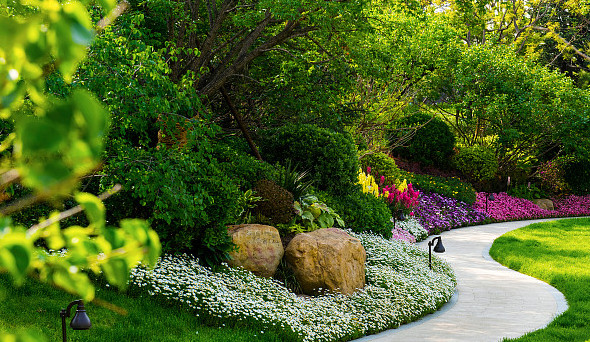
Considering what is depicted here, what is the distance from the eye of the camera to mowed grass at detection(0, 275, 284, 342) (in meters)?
5.52

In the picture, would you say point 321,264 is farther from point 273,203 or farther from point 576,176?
point 576,176

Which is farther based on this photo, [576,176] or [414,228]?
[576,176]

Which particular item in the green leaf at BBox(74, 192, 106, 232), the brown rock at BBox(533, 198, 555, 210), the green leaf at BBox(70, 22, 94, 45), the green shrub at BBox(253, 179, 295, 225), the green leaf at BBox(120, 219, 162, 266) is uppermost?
the green leaf at BBox(70, 22, 94, 45)

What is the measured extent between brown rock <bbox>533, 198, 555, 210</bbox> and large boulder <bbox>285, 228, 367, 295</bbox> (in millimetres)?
13978

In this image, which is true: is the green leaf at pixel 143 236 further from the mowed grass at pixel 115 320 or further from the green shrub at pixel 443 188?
the green shrub at pixel 443 188

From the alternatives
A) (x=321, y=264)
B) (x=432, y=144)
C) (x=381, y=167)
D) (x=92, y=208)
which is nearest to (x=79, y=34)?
(x=92, y=208)

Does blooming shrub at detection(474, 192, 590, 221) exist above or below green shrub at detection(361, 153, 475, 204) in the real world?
below

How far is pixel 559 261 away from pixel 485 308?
13.3 feet

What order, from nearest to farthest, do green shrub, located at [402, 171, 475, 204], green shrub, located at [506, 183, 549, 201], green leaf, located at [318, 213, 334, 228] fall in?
green leaf, located at [318, 213, 334, 228]
green shrub, located at [402, 171, 475, 204]
green shrub, located at [506, 183, 549, 201]

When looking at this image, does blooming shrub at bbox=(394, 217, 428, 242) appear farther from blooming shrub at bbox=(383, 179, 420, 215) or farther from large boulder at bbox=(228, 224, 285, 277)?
large boulder at bbox=(228, 224, 285, 277)

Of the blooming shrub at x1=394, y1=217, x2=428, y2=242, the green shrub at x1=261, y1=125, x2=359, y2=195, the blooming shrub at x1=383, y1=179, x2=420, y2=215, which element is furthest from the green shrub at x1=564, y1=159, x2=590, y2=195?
the green shrub at x1=261, y1=125, x2=359, y2=195

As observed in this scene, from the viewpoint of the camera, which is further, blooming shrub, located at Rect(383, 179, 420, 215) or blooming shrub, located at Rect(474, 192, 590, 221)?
blooming shrub, located at Rect(474, 192, 590, 221)

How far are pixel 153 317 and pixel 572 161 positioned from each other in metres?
18.9

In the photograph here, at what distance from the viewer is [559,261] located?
11.4 metres
